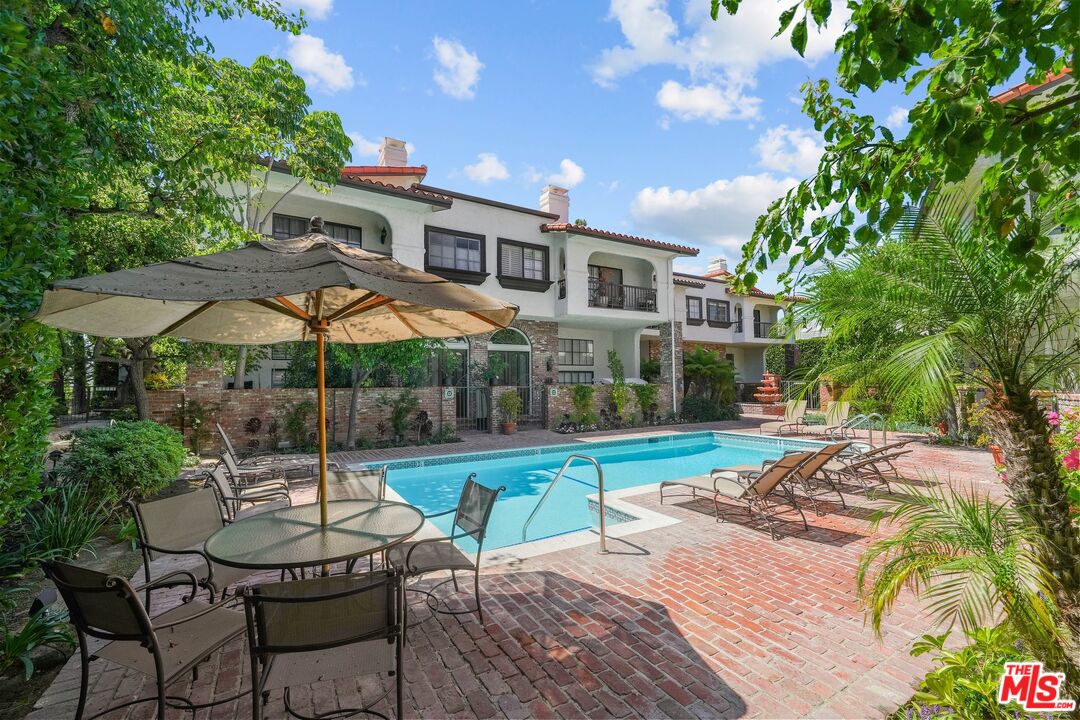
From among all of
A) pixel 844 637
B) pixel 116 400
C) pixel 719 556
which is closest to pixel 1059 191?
pixel 844 637

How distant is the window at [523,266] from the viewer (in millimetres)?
16688

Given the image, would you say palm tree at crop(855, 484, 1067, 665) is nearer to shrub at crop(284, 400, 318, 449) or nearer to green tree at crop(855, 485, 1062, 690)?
green tree at crop(855, 485, 1062, 690)

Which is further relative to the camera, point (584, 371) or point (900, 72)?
point (584, 371)

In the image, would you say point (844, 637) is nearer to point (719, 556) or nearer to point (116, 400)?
point (719, 556)

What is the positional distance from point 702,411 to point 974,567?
17768 millimetres

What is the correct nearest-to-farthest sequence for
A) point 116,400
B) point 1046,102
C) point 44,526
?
point 1046,102 → point 44,526 → point 116,400

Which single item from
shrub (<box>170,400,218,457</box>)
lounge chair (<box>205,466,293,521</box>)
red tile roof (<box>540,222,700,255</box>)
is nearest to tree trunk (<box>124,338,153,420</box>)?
shrub (<box>170,400,218,457</box>)

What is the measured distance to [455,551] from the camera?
12.6ft

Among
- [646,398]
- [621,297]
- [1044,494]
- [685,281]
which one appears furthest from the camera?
[685,281]

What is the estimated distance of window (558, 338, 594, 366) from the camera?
20016 millimetres

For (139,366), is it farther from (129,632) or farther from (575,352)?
(575,352)

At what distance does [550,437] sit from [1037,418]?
12.5 m

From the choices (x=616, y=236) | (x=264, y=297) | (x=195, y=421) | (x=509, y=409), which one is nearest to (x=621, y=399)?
(x=509, y=409)

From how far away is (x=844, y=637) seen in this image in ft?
10.8
